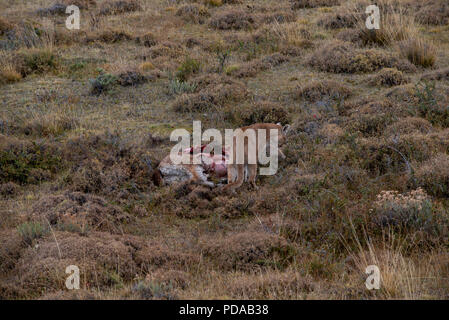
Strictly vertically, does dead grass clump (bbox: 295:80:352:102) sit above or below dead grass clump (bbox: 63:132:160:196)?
above

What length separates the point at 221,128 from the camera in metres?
10.5

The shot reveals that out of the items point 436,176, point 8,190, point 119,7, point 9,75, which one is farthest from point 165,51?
point 436,176

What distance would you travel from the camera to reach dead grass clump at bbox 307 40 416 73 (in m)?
12.5

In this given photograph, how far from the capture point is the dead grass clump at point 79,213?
6664mm

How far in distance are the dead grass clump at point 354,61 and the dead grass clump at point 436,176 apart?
5393 mm

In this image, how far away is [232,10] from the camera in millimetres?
17688

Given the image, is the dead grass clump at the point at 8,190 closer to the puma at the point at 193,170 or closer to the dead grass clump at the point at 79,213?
the dead grass clump at the point at 79,213

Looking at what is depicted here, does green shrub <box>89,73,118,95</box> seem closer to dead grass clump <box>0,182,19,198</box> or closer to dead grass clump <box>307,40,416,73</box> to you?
dead grass clump <box>0,182,19,198</box>

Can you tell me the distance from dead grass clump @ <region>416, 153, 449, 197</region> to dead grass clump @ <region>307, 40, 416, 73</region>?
539 centimetres

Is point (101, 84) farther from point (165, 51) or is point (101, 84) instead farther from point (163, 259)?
point (163, 259)

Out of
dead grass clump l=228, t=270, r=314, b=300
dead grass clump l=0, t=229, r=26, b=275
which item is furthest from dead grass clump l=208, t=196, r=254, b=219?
dead grass clump l=0, t=229, r=26, b=275

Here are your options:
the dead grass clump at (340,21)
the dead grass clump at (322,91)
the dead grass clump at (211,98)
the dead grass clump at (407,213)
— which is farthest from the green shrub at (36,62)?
the dead grass clump at (407,213)

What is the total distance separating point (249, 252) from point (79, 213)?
243 cm

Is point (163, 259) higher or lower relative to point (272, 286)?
lower
